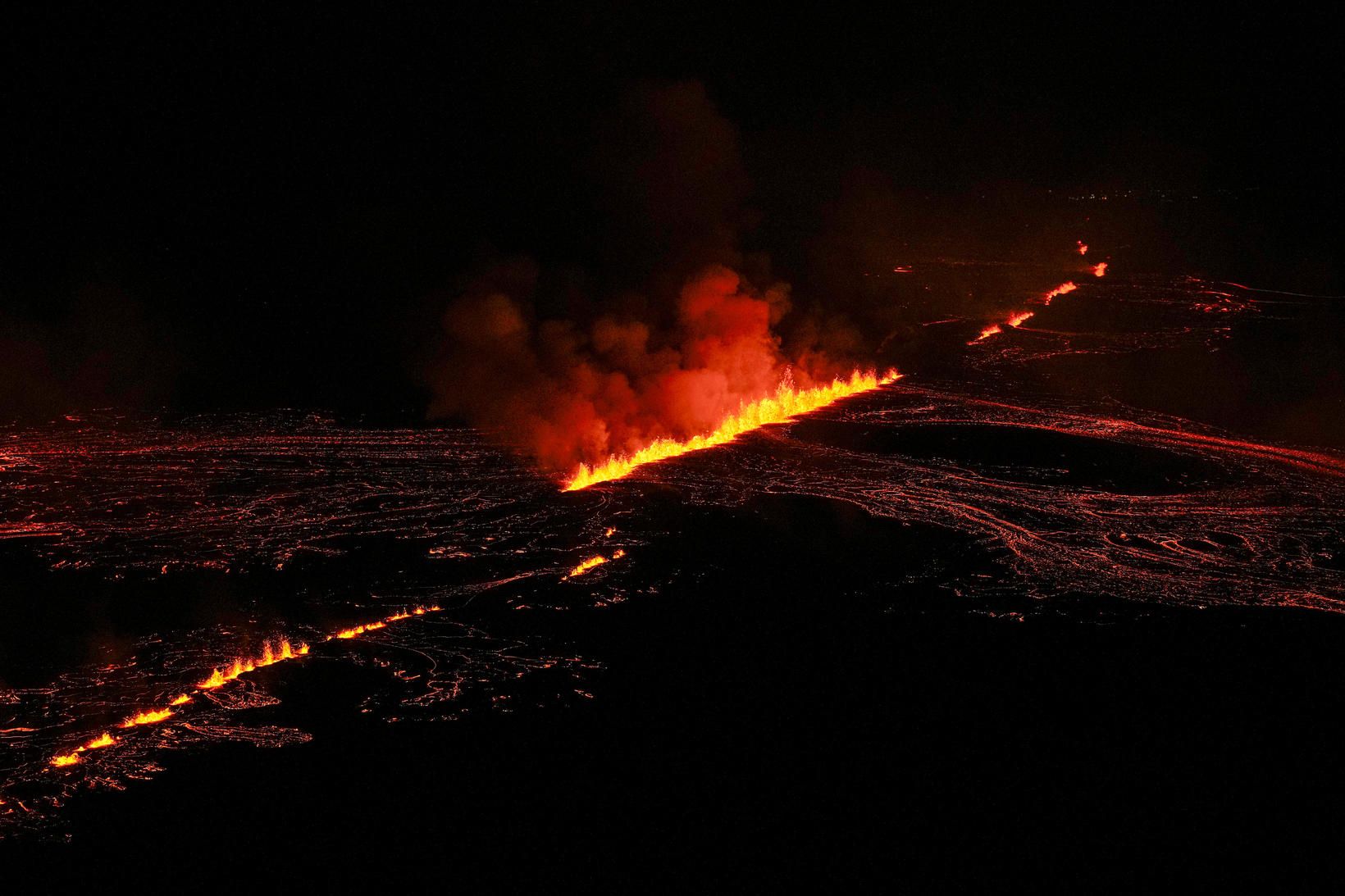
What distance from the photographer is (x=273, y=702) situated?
717cm

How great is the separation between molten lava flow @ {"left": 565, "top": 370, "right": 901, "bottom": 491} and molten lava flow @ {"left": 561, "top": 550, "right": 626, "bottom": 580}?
6.67 ft

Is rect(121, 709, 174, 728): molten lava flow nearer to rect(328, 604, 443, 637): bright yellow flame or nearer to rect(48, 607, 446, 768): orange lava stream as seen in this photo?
rect(48, 607, 446, 768): orange lava stream

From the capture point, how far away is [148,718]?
6.99m

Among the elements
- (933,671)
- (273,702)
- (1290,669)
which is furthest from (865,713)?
(273,702)

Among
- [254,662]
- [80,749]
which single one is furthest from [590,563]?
[80,749]

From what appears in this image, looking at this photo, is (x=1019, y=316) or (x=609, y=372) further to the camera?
(x=1019, y=316)

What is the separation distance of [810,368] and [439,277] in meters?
7.85

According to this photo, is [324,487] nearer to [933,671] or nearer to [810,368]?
[933,671]

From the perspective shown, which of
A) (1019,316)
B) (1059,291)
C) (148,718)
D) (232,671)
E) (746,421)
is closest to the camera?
(148,718)

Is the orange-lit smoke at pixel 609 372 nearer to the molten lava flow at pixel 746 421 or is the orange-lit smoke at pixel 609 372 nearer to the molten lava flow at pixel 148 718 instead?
the molten lava flow at pixel 746 421

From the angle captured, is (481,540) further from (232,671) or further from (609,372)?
(609,372)

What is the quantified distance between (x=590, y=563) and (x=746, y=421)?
5428mm

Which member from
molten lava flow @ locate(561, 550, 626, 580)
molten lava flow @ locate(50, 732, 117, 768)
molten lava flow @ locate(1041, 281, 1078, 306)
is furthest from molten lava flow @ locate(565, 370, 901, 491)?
molten lava flow @ locate(1041, 281, 1078, 306)

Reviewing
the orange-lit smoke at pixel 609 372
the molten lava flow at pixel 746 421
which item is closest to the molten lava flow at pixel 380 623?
the molten lava flow at pixel 746 421
